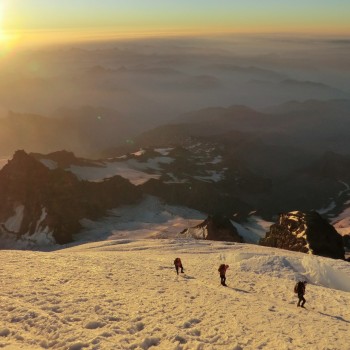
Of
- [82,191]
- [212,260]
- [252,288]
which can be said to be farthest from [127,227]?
[252,288]

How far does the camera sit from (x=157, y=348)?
14188 millimetres

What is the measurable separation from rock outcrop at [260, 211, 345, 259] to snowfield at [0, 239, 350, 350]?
24086 millimetres

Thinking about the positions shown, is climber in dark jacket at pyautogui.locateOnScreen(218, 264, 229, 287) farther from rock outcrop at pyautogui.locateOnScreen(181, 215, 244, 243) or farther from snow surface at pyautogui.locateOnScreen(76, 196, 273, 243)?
snow surface at pyautogui.locateOnScreen(76, 196, 273, 243)

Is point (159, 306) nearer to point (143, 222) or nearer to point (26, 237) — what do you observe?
point (26, 237)

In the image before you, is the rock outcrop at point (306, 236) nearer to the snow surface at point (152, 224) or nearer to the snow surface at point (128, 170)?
the snow surface at point (152, 224)

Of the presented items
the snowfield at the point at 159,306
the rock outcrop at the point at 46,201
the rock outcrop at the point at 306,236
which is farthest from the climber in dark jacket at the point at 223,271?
the rock outcrop at the point at 46,201

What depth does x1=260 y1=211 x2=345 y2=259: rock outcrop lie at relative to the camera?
182ft

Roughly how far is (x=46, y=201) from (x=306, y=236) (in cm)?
7099

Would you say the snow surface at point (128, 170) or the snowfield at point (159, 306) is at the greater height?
the snow surface at point (128, 170)

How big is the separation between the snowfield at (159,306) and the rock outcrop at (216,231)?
48.4 meters

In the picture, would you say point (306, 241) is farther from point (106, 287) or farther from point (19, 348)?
point (19, 348)

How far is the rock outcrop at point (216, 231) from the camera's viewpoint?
8069 centimetres

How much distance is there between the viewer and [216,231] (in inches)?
3231

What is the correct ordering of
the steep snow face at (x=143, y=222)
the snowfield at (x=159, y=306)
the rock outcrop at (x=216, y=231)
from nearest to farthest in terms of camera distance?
the snowfield at (x=159, y=306), the rock outcrop at (x=216, y=231), the steep snow face at (x=143, y=222)
